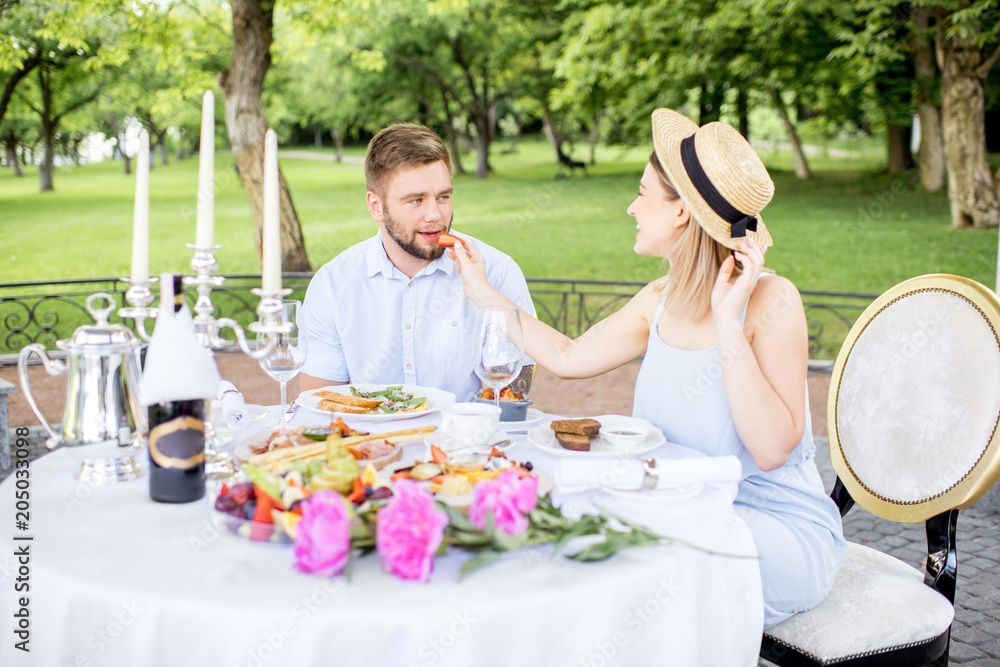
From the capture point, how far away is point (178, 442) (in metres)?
1.77

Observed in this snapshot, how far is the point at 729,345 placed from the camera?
2234 millimetres

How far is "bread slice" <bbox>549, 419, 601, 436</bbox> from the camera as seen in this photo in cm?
224

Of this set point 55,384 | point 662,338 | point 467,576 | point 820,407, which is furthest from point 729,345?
point 55,384

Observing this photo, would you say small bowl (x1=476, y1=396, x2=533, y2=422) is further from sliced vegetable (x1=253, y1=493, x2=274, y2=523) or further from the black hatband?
sliced vegetable (x1=253, y1=493, x2=274, y2=523)

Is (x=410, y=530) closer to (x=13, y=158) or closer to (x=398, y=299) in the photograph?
(x=398, y=299)

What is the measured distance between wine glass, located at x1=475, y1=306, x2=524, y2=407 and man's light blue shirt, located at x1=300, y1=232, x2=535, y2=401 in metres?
1.35

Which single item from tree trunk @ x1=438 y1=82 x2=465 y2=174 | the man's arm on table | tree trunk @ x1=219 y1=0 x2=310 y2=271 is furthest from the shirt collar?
tree trunk @ x1=438 y1=82 x2=465 y2=174

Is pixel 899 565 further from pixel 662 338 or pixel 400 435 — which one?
pixel 400 435

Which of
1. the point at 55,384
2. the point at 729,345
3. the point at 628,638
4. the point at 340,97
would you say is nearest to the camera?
the point at 628,638

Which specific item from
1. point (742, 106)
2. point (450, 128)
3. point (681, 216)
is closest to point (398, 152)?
point (681, 216)

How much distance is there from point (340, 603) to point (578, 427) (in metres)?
1.00

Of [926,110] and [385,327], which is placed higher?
[926,110]

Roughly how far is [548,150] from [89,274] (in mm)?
29565

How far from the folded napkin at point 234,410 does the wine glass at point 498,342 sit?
2.56 ft
